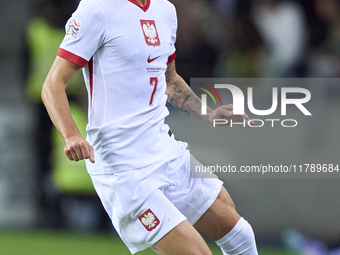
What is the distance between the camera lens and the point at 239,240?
3.25 m

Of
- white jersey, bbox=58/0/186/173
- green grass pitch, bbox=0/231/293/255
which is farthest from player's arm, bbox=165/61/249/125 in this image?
green grass pitch, bbox=0/231/293/255

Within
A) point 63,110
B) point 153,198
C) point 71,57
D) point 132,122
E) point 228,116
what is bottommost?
point 153,198

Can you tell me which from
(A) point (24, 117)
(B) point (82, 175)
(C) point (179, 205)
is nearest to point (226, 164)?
(B) point (82, 175)

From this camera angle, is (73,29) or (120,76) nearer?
(73,29)

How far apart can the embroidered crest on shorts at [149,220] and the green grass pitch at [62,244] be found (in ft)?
9.44

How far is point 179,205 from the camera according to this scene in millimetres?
3105

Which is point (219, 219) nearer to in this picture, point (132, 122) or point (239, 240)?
point (239, 240)

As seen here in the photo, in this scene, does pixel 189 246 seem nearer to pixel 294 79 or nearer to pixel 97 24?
pixel 97 24

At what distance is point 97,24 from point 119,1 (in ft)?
0.67

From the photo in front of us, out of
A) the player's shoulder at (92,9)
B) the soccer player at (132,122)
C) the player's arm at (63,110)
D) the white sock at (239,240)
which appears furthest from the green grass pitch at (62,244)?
the player's shoulder at (92,9)

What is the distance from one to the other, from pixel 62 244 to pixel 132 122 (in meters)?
3.45

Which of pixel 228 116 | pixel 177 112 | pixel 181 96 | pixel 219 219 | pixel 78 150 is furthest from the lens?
pixel 177 112

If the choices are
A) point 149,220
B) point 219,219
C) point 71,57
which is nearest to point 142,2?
point 71,57

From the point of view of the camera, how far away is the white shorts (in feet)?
9.39
